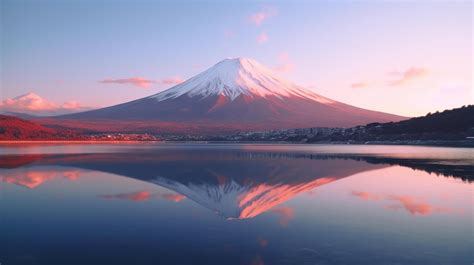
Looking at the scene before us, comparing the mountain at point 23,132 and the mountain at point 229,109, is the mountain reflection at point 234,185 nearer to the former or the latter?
the mountain at point 23,132

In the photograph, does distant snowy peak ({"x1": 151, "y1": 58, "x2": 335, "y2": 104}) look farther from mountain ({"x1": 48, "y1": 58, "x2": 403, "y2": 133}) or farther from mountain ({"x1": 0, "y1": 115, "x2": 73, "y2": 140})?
mountain ({"x1": 0, "y1": 115, "x2": 73, "y2": 140})

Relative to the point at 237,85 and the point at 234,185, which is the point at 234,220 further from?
the point at 237,85

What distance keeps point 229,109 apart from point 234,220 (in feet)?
424

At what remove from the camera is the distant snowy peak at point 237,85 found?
154 metres

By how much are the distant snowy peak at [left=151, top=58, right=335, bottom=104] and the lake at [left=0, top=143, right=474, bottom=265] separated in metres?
135

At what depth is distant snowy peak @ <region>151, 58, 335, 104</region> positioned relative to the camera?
154 m

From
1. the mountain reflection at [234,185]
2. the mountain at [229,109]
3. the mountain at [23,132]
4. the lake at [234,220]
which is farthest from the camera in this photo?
the mountain at [229,109]

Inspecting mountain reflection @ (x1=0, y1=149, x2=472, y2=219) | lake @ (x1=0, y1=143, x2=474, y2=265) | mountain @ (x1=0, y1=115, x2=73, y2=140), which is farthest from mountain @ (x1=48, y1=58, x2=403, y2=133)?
lake @ (x1=0, y1=143, x2=474, y2=265)

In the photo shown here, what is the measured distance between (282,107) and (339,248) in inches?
5115

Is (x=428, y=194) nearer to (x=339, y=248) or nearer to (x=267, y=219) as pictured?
(x=267, y=219)

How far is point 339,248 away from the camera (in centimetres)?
696

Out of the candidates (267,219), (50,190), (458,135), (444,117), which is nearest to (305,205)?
(267,219)

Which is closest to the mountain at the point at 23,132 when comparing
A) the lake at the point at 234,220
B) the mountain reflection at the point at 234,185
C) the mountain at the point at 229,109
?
the mountain at the point at 229,109

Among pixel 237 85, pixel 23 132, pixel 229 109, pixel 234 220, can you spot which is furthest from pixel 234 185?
pixel 237 85
